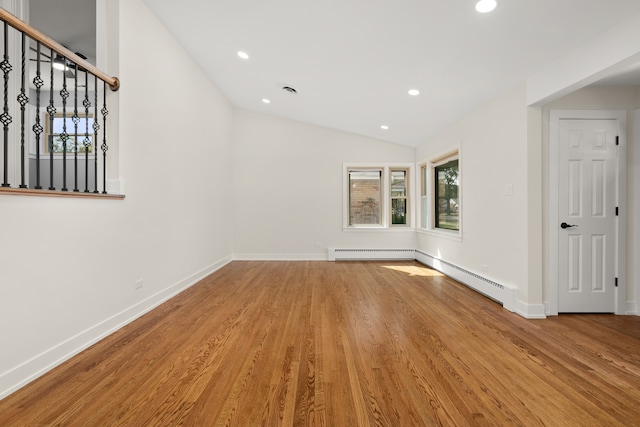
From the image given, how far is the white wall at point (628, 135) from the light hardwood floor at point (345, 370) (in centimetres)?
61

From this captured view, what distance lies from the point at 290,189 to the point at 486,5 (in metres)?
4.77

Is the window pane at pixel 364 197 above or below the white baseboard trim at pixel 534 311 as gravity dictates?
above

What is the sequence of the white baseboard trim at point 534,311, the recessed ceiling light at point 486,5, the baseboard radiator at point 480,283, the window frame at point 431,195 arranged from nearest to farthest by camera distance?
the recessed ceiling light at point 486,5 < the white baseboard trim at point 534,311 < the baseboard radiator at point 480,283 < the window frame at point 431,195

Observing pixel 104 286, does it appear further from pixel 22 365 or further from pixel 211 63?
pixel 211 63

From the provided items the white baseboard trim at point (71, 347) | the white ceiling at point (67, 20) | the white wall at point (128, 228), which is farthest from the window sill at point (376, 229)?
the white ceiling at point (67, 20)

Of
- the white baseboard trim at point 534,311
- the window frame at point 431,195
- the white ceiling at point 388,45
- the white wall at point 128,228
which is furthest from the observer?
the window frame at point 431,195

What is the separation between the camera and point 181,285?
3979mm

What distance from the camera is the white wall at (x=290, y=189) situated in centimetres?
648

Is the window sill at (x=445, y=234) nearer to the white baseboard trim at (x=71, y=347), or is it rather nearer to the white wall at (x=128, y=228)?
the white wall at (x=128, y=228)

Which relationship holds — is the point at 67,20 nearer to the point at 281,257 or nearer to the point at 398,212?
the point at 281,257

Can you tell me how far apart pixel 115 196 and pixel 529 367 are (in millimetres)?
3600

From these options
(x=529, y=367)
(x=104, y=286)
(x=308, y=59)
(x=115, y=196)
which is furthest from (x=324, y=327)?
(x=308, y=59)

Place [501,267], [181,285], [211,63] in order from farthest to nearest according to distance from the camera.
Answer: [211,63] → [181,285] → [501,267]

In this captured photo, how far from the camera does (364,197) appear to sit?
22.3ft
